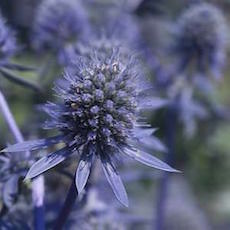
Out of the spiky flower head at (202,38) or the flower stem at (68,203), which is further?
the spiky flower head at (202,38)

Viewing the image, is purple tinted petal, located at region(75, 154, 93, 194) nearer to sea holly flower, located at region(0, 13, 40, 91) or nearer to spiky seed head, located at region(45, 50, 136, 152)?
spiky seed head, located at region(45, 50, 136, 152)

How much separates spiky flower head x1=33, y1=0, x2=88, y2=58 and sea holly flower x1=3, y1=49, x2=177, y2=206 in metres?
0.70

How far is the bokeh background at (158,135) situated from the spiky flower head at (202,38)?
0.44 feet

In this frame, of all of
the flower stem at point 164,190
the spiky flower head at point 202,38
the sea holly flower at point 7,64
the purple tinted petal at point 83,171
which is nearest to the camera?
the purple tinted petal at point 83,171

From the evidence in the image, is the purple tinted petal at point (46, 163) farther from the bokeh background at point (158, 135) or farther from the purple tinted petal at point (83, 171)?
the bokeh background at point (158, 135)

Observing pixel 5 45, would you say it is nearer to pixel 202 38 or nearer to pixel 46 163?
pixel 46 163

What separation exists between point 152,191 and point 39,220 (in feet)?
4.34

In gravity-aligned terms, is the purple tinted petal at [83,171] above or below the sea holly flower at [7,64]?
below

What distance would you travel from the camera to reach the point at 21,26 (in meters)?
2.01

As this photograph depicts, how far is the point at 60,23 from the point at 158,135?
719 millimetres

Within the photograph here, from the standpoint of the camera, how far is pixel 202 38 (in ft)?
6.01

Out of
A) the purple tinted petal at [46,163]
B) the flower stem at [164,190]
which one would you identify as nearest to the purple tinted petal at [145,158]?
the purple tinted petal at [46,163]

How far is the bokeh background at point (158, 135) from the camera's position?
1770mm

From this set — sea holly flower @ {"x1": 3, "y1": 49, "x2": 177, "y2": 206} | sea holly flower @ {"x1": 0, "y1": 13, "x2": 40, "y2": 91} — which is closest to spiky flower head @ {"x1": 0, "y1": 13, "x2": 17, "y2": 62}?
sea holly flower @ {"x1": 0, "y1": 13, "x2": 40, "y2": 91}
